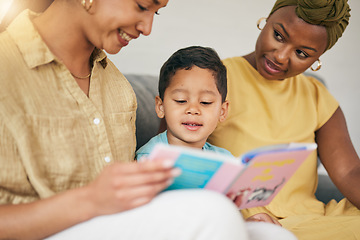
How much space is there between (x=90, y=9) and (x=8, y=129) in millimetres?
346

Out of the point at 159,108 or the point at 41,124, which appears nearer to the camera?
the point at 41,124

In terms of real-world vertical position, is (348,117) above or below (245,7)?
below

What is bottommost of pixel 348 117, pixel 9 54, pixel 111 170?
pixel 348 117

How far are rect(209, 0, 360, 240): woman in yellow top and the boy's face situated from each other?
0.95ft

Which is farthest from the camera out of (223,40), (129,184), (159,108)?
(223,40)

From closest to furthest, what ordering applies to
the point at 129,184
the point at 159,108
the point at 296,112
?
the point at 129,184, the point at 159,108, the point at 296,112

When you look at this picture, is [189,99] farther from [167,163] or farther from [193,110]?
[167,163]

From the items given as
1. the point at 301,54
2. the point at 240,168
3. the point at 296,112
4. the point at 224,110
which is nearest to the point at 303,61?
the point at 301,54

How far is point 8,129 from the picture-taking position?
899 millimetres

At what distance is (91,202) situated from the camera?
78 centimetres

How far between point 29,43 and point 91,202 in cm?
45

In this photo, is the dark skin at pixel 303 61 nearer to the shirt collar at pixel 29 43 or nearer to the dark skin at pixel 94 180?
the dark skin at pixel 94 180

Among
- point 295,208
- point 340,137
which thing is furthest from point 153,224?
point 340,137

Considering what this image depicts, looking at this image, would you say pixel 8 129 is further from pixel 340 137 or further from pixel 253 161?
pixel 340 137
